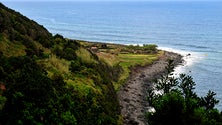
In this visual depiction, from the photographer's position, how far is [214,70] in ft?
444

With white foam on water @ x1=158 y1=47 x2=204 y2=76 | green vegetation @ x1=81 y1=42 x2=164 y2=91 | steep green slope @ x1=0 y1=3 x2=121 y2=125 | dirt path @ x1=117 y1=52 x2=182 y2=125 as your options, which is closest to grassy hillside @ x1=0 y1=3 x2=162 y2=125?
steep green slope @ x1=0 y1=3 x2=121 y2=125

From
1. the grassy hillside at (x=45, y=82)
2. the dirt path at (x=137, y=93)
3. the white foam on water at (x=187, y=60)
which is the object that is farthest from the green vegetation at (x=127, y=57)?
the grassy hillside at (x=45, y=82)

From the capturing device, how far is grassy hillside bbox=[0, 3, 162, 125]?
3847cm

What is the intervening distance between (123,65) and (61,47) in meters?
60.8

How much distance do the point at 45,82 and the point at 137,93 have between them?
5573 cm

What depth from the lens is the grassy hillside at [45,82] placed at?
38.5 metres

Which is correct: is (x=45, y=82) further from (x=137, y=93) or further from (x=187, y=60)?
(x=187, y=60)

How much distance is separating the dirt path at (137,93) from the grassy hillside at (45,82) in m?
12.3

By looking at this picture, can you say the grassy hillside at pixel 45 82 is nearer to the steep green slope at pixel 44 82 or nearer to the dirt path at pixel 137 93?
the steep green slope at pixel 44 82

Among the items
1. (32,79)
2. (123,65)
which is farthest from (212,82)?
(32,79)

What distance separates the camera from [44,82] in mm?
42344

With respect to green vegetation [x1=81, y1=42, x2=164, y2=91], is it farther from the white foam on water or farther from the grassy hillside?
the grassy hillside

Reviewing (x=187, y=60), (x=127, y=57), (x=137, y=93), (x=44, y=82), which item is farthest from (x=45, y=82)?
(x=187, y=60)

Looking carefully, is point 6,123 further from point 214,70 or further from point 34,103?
point 214,70
